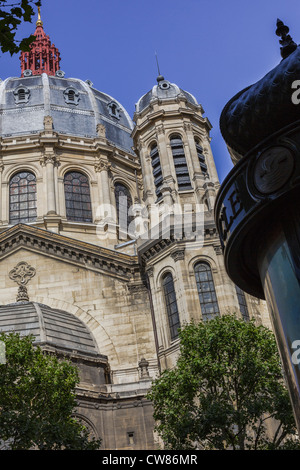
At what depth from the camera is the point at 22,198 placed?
1714 inches

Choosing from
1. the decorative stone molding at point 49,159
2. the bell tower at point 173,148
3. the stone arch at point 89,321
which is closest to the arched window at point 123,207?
the decorative stone molding at point 49,159

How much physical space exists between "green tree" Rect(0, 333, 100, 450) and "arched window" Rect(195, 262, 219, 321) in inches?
349

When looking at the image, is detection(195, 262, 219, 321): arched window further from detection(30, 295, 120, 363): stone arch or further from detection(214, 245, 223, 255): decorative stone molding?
detection(30, 295, 120, 363): stone arch

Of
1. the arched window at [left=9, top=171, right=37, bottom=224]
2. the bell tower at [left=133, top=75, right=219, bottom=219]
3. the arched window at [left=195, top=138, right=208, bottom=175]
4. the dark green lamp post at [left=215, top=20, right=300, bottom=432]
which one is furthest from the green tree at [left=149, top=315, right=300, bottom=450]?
the arched window at [left=9, top=171, right=37, bottom=224]

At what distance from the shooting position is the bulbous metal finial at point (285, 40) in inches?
275

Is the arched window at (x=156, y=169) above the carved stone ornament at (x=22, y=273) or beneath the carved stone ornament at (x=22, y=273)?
above

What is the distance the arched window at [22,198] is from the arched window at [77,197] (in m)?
2.48

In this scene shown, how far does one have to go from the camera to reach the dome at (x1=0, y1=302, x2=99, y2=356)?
27.4m

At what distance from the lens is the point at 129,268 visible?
31.8m

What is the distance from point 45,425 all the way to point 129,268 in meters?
14.6

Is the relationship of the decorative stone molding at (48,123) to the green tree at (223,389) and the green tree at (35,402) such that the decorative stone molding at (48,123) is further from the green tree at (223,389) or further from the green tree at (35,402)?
the green tree at (223,389)

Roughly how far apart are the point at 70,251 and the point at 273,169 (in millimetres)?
27859
